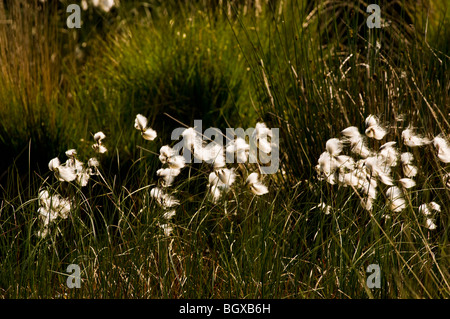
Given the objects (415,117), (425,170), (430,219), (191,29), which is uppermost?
(191,29)

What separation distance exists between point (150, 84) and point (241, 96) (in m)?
0.55

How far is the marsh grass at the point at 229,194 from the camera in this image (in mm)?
2188

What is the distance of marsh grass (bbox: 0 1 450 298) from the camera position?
2188 mm

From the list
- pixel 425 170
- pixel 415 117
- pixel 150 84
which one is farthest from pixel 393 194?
pixel 150 84

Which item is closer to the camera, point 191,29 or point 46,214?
point 46,214

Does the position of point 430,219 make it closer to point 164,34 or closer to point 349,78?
point 349,78

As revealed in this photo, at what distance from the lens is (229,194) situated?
9.27 feet

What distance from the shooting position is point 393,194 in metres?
2.29

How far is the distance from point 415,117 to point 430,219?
0.69 m
